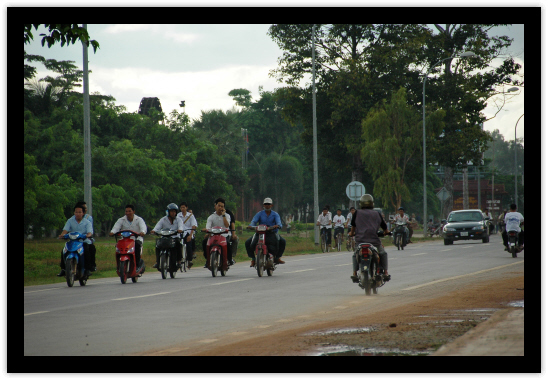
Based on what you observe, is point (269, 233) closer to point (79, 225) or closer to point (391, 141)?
point (79, 225)

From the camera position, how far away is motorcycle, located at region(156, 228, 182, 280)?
18.9 m

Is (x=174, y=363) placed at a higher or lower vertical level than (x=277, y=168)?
lower

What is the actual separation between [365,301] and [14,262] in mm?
6463

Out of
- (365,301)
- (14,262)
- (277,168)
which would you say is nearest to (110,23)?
(14,262)

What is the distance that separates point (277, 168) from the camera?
81.6m

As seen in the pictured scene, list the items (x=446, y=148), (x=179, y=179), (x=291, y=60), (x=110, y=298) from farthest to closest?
(x=179, y=179)
(x=291, y=60)
(x=446, y=148)
(x=110, y=298)

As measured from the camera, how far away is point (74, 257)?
16828 millimetres

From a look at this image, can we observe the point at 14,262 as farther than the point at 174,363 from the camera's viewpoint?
Yes

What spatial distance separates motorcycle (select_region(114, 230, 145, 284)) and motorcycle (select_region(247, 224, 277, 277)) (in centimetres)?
282

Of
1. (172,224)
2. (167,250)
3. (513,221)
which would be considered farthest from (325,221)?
(167,250)

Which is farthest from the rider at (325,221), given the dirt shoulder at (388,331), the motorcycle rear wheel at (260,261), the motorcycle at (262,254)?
the dirt shoulder at (388,331)

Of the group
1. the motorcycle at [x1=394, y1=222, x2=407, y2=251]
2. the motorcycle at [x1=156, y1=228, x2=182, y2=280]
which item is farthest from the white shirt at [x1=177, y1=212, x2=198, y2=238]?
the motorcycle at [x1=394, y1=222, x2=407, y2=251]

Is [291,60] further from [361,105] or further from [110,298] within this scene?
[110,298]

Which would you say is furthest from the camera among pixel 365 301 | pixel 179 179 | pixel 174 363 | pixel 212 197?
pixel 212 197
